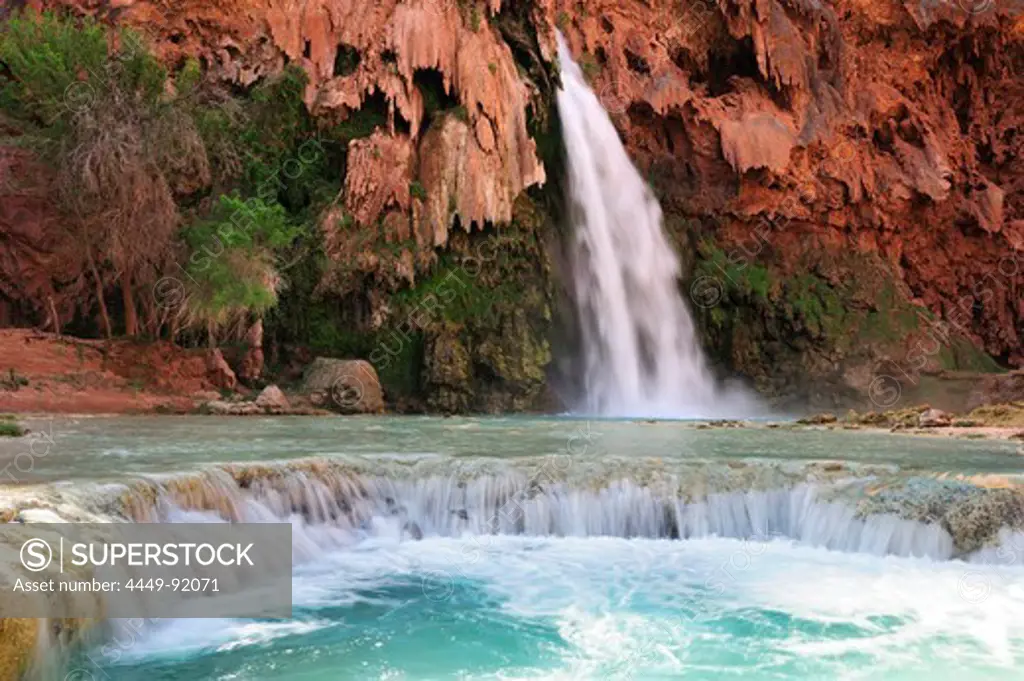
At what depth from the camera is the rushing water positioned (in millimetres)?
5188

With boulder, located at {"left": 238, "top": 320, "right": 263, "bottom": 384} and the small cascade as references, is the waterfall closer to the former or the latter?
boulder, located at {"left": 238, "top": 320, "right": 263, "bottom": 384}

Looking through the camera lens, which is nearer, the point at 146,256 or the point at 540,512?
the point at 540,512

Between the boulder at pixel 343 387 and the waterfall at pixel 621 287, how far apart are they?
6502mm

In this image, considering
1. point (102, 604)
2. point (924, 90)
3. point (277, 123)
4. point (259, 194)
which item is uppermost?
point (924, 90)

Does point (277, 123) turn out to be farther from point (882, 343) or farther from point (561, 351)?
point (882, 343)

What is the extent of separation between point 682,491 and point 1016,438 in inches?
292

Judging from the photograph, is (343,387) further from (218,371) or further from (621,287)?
(621,287)

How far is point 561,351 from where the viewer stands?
24.0 m

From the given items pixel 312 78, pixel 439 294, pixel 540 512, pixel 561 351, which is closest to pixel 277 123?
pixel 312 78

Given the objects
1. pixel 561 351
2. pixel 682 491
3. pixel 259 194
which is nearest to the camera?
pixel 682 491

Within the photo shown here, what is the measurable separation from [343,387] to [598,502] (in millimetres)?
11136

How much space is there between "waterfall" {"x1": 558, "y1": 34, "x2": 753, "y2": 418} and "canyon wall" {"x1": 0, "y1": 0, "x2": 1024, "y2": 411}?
837mm

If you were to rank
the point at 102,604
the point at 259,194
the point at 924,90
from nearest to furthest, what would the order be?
the point at 102,604 → the point at 259,194 → the point at 924,90

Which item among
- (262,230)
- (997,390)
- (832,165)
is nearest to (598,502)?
(262,230)
